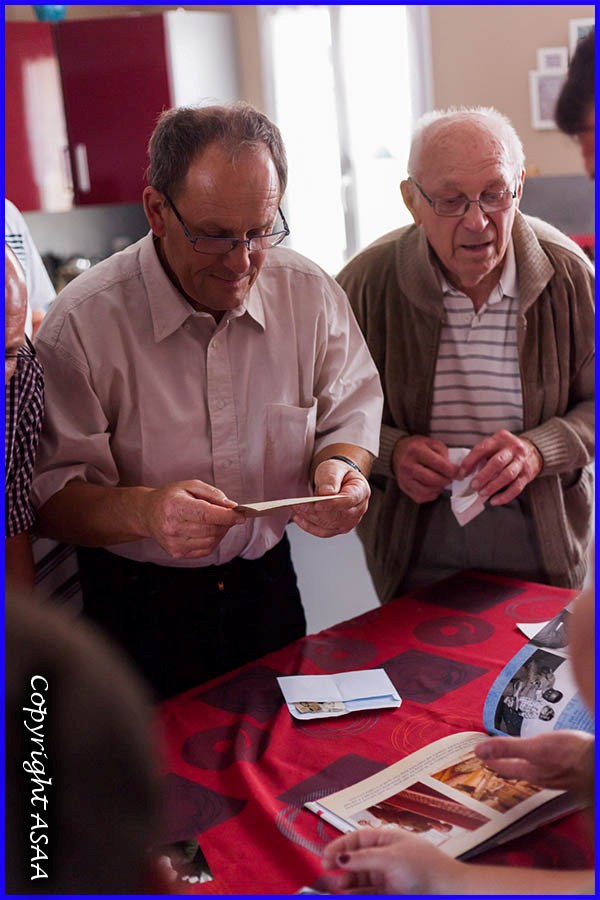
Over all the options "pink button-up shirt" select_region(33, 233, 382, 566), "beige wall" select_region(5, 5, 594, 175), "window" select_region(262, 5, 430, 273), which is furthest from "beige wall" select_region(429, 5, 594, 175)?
"window" select_region(262, 5, 430, 273)

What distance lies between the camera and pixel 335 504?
1453 millimetres

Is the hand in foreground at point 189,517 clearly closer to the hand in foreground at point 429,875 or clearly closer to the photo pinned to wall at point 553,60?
the hand in foreground at point 429,875

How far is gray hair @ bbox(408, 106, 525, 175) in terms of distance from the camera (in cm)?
166

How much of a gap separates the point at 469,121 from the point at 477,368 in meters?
0.43

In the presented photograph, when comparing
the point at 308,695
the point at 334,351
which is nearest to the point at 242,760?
the point at 308,695

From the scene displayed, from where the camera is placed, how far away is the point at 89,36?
14.7 feet

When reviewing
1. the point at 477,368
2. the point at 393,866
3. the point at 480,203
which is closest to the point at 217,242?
the point at 480,203

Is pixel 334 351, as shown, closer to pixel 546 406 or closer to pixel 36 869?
pixel 546 406

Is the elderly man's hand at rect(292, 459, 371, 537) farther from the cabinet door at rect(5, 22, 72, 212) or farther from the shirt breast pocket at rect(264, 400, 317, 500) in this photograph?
the cabinet door at rect(5, 22, 72, 212)

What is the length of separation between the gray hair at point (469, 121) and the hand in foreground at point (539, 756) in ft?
3.20

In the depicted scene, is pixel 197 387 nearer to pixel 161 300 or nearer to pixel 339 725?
pixel 161 300

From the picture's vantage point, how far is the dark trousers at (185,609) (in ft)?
5.06

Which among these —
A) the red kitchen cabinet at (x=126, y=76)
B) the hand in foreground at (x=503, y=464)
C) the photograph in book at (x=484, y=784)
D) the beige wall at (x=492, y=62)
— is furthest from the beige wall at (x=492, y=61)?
the red kitchen cabinet at (x=126, y=76)

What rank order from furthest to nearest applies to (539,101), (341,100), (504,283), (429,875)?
(341,100)
(539,101)
(504,283)
(429,875)
